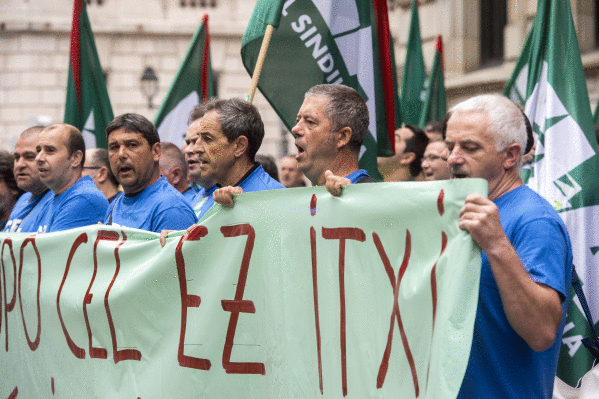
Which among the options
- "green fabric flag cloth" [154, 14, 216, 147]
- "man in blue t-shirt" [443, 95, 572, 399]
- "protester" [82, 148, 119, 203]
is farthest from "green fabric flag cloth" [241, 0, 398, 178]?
"green fabric flag cloth" [154, 14, 216, 147]

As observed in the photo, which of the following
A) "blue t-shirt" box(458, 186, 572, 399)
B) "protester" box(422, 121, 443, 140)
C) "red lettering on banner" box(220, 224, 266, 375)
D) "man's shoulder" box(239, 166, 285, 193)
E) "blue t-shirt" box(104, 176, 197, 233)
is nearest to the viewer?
"blue t-shirt" box(458, 186, 572, 399)

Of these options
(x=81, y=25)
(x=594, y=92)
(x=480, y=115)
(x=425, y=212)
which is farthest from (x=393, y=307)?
(x=594, y=92)

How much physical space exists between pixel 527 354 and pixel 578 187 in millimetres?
2356

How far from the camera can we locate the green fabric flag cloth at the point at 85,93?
6.53 meters

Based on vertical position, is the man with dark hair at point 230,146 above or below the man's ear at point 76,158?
above

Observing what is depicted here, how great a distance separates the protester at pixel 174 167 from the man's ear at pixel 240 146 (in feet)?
6.33

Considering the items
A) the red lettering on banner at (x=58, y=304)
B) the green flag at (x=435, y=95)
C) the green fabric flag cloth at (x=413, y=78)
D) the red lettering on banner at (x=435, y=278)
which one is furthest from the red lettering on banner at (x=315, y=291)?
the green fabric flag cloth at (x=413, y=78)

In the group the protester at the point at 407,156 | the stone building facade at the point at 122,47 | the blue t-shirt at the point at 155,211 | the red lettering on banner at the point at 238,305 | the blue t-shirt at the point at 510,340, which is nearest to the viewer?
the blue t-shirt at the point at 510,340

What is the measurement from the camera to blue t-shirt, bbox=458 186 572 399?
2.04 m

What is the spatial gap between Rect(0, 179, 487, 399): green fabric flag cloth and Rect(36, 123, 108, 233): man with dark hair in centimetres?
52

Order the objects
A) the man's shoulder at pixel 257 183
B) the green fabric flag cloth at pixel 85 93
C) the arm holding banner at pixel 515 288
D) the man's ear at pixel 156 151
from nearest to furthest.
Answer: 1. the arm holding banner at pixel 515 288
2. the man's shoulder at pixel 257 183
3. the man's ear at pixel 156 151
4. the green fabric flag cloth at pixel 85 93

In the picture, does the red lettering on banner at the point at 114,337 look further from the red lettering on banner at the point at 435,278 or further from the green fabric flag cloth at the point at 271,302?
the red lettering on banner at the point at 435,278

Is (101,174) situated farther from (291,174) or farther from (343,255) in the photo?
(343,255)

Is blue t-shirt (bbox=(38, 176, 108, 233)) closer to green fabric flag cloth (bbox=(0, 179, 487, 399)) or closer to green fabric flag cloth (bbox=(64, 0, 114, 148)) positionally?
green fabric flag cloth (bbox=(0, 179, 487, 399))
